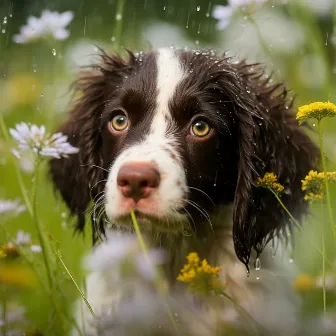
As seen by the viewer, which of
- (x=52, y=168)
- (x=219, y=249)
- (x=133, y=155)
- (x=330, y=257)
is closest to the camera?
(x=133, y=155)

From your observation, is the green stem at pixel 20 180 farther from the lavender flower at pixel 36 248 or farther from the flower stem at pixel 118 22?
the flower stem at pixel 118 22

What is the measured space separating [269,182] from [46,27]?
104cm

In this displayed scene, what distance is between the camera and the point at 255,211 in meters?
2.41

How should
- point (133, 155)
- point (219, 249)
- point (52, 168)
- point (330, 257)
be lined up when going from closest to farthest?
point (133, 155)
point (330, 257)
point (219, 249)
point (52, 168)

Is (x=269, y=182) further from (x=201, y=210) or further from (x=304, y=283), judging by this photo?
(x=304, y=283)

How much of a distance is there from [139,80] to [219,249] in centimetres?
65

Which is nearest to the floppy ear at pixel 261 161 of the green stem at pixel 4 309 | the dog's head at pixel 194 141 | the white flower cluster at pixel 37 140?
the dog's head at pixel 194 141

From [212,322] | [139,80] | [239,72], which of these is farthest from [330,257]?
[139,80]

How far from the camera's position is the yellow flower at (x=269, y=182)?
7.55 feet

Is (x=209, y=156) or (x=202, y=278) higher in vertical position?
(x=209, y=156)

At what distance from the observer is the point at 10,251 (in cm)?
243

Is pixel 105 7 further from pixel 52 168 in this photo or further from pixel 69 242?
pixel 69 242

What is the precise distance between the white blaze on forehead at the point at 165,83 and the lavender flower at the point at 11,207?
1.87ft

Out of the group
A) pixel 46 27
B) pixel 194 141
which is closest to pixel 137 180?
pixel 194 141
